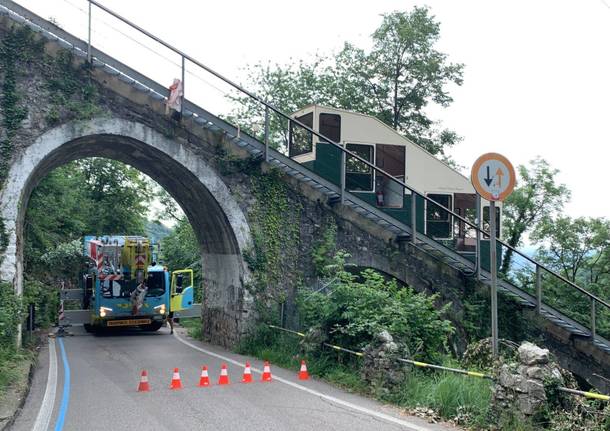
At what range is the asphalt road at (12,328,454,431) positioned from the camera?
7125 mm

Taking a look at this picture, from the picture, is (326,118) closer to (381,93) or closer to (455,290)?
(455,290)

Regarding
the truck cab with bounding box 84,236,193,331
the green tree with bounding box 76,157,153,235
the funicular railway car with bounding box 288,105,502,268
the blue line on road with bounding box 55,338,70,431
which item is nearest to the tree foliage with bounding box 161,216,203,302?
the green tree with bounding box 76,157,153,235

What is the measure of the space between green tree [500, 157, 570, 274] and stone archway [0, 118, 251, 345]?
18853mm

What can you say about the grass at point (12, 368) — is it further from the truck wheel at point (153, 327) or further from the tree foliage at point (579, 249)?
the tree foliage at point (579, 249)

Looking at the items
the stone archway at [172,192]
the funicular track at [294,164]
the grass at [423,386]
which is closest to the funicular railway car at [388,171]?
the funicular track at [294,164]

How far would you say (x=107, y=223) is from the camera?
34625 millimetres

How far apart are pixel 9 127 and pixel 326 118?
8.26 meters

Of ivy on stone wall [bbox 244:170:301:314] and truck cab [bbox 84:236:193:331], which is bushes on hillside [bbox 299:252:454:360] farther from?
truck cab [bbox 84:236:193:331]

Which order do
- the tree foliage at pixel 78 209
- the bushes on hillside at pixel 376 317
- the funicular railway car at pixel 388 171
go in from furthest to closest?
the tree foliage at pixel 78 209 → the funicular railway car at pixel 388 171 → the bushes on hillside at pixel 376 317

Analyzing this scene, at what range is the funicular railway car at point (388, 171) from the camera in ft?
54.2

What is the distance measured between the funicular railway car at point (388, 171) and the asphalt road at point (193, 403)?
6.52 meters

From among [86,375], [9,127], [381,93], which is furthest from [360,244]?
[381,93]

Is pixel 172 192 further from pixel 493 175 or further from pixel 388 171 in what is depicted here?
pixel 493 175

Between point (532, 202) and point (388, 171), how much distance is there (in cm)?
1585
